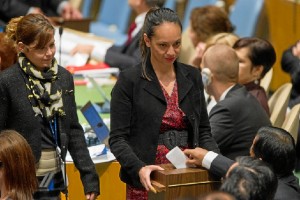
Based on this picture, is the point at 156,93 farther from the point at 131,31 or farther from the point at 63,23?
the point at 63,23

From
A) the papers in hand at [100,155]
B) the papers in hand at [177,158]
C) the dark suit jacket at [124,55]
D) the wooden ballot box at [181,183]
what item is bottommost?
the papers in hand at [100,155]

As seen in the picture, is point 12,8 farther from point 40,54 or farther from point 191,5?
point 40,54

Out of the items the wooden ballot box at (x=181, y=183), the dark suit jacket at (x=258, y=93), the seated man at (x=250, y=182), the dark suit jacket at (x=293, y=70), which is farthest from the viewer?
the dark suit jacket at (x=293, y=70)

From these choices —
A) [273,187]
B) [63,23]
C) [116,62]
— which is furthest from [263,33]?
[273,187]

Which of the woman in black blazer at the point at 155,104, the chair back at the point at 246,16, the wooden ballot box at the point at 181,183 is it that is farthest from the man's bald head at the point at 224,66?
the chair back at the point at 246,16

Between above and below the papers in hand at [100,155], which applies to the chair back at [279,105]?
above

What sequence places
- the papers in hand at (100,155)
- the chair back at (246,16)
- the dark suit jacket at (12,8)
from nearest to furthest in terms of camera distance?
1. the papers in hand at (100,155)
2. the dark suit jacket at (12,8)
3. the chair back at (246,16)

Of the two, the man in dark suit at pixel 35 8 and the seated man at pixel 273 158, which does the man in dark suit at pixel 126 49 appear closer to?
the man in dark suit at pixel 35 8

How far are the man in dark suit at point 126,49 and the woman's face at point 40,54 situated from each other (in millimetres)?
2302

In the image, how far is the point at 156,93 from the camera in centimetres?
409

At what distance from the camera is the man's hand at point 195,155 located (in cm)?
389

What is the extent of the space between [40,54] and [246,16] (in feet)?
15.6

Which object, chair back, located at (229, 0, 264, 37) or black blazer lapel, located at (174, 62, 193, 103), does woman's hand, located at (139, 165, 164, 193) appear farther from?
chair back, located at (229, 0, 264, 37)

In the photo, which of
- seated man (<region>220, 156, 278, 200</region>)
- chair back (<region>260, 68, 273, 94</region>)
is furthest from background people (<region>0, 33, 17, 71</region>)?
chair back (<region>260, 68, 273, 94</region>)
